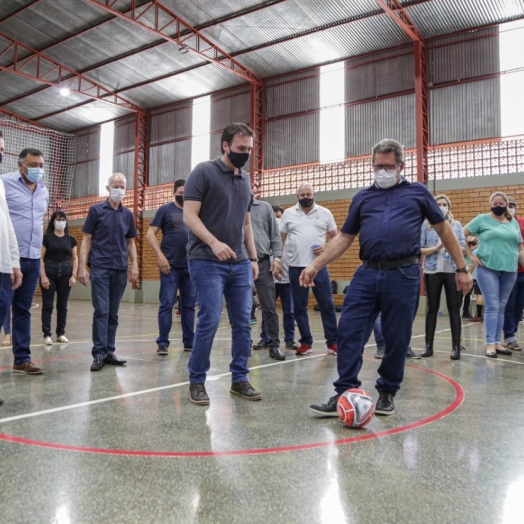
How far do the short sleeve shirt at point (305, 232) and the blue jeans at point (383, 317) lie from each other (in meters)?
2.46

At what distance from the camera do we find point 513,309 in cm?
621

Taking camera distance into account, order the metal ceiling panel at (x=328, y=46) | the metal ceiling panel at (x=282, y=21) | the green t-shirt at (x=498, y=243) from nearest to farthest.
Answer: the green t-shirt at (x=498, y=243)
the metal ceiling panel at (x=282, y=21)
the metal ceiling panel at (x=328, y=46)

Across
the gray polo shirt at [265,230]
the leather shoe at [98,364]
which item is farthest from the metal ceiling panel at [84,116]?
the leather shoe at [98,364]

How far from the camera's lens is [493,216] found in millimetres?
5648

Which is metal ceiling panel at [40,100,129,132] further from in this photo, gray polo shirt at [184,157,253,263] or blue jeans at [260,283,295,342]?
gray polo shirt at [184,157,253,263]

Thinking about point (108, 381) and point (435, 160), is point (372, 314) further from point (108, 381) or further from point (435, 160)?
point (435, 160)

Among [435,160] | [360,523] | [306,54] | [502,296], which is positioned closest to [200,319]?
[360,523]

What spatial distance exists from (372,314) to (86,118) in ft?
69.2

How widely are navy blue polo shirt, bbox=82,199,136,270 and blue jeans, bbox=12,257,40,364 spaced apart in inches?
24.6

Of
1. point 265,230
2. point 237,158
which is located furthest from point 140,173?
point 237,158

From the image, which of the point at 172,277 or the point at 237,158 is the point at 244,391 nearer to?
the point at 237,158

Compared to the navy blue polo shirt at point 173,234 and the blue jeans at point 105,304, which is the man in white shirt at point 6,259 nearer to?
the blue jeans at point 105,304

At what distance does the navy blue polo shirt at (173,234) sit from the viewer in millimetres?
5570

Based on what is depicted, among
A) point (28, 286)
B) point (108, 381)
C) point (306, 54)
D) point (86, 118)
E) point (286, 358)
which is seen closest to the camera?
point (108, 381)
